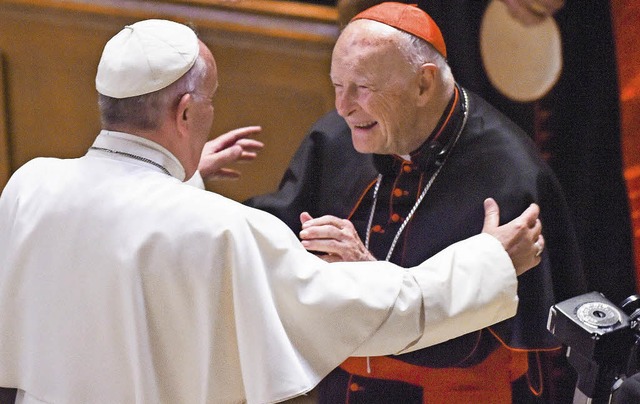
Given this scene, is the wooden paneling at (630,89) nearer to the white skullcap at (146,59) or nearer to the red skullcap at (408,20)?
the red skullcap at (408,20)

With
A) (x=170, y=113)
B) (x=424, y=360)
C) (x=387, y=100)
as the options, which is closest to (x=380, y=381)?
(x=424, y=360)

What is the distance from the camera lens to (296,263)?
8.23ft

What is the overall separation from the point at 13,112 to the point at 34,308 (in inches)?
71.7

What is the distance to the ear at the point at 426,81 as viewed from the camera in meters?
3.03

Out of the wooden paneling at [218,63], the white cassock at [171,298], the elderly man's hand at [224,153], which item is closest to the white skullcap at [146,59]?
the white cassock at [171,298]

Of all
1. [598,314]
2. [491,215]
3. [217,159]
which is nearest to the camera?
[598,314]

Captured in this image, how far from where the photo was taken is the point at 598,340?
247 centimetres

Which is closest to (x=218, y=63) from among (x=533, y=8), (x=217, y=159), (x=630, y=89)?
(x=217, y=159)

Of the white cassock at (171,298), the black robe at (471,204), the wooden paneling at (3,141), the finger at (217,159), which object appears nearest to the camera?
the white cassock at (171,298)

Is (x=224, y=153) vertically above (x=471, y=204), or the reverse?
(x=471, y=204)

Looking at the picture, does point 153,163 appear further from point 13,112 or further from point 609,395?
point 13,112

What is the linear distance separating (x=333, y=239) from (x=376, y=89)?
0.49 metres

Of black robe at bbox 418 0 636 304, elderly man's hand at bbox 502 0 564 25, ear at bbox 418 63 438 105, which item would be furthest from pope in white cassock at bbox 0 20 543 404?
elderly man's hand at bbox 502 0 564 25

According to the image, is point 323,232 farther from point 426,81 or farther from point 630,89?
point 630,89
